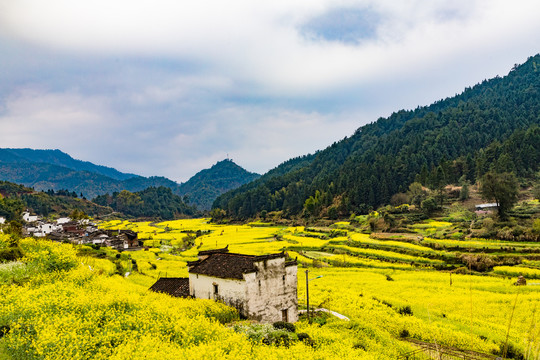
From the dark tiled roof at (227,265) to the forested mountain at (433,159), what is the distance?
77.7 m

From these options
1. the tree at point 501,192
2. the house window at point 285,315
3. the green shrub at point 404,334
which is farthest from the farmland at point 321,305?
the tree at point 501,192

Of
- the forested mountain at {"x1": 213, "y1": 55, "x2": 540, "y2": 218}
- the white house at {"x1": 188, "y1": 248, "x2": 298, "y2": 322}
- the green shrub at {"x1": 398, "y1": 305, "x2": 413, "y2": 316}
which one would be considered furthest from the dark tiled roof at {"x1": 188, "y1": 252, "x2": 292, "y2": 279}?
the forested mountain at {"x1": 213, "y1": 55, "x2": 540, "y2": 218}

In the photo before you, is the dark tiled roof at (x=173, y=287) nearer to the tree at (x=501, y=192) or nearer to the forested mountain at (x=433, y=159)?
the tree at (x=501, y=192)

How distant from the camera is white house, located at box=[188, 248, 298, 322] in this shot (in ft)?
83.0

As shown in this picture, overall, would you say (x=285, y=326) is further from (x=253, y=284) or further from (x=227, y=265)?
(x=227, y=265)

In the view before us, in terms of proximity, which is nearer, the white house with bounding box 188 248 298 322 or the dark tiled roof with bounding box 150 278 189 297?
the white house with bounding box 188 248 298 322

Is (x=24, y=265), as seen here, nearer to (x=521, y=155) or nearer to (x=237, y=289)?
(x=237, y=289)

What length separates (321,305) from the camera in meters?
33.1

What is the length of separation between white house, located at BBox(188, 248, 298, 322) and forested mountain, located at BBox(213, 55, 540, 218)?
7645cm

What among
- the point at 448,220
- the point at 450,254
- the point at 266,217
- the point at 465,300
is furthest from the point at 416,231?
the point at 266,217

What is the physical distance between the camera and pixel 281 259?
27.3m

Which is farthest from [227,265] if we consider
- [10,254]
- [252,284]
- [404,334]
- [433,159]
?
[433,159]

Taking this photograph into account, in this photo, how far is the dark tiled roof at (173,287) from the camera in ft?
99.6

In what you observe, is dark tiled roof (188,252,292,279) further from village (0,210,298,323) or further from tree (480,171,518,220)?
tree (480,171,518,220)
